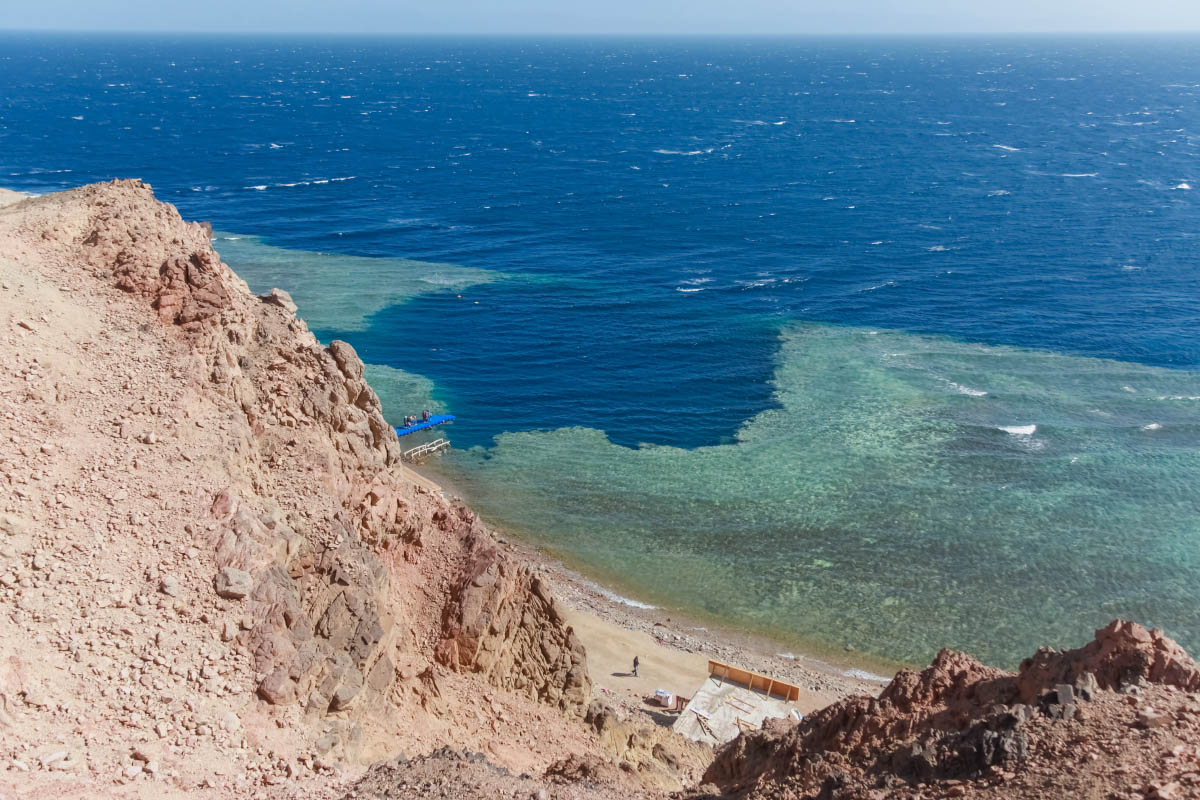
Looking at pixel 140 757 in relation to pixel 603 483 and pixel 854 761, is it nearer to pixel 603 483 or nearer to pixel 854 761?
pixel 854 761

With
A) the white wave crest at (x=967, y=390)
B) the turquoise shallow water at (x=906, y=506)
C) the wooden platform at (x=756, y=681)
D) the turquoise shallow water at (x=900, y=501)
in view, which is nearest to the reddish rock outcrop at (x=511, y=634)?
the wooden platform at (x=756, y=681)

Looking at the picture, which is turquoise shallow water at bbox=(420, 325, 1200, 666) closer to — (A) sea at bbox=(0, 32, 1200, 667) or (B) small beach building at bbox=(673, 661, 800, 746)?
(A) sea at bbox=(0, 32, 1200, 667)

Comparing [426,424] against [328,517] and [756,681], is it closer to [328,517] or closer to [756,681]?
[756,681]

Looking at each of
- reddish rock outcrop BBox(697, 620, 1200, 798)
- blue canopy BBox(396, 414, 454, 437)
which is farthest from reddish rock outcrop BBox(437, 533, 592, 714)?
blue canopy BBox(396, 414, 454, 437)

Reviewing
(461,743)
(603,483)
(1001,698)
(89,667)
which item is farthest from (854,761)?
(603,483)

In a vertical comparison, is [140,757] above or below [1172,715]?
below

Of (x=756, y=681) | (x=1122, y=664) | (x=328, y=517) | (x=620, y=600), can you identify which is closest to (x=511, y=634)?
(x=328, y=517)

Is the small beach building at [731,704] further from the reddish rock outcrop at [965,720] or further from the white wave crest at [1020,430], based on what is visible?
the white wave crest at [1020,430]
